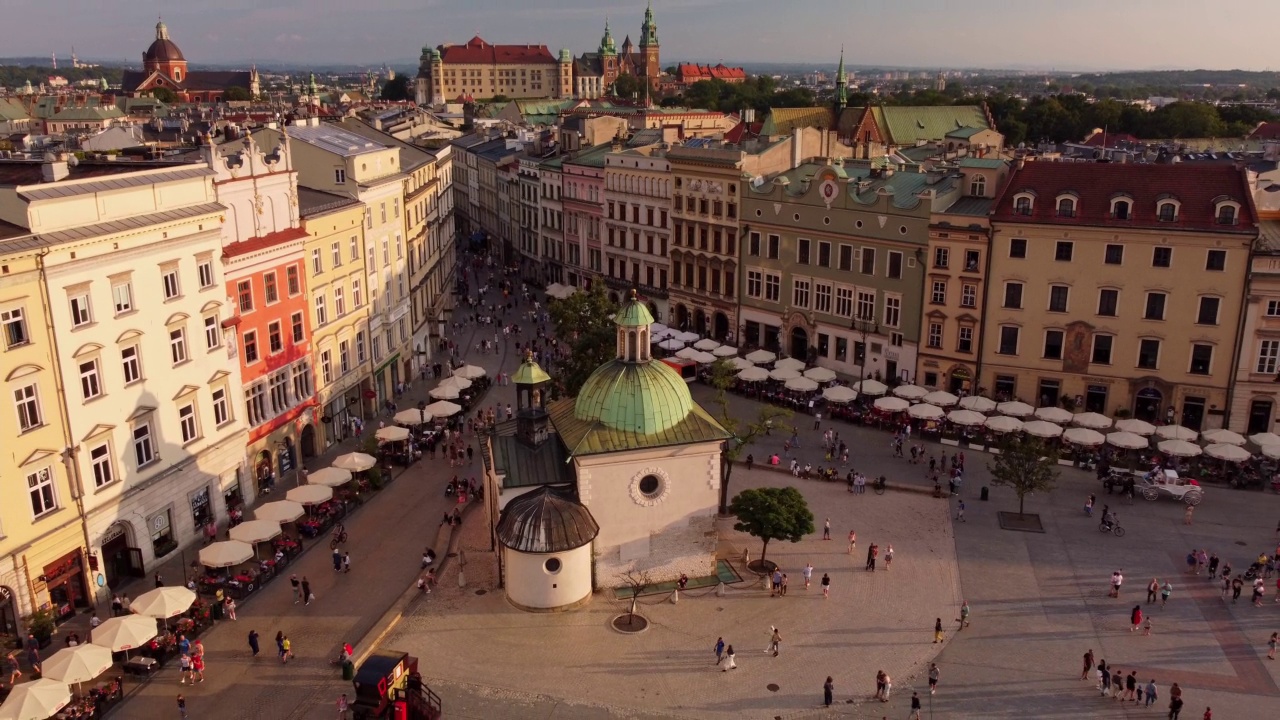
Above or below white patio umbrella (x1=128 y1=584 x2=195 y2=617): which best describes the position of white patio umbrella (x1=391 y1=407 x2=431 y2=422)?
below

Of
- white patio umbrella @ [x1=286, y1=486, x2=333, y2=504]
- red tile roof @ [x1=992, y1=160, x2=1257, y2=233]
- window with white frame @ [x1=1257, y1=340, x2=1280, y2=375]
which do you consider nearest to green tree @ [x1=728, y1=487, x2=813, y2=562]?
white patio umbrella @ [x1=286, y1=486, x2=333, y2=504]

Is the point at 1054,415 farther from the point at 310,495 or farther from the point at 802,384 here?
the point at 310,495

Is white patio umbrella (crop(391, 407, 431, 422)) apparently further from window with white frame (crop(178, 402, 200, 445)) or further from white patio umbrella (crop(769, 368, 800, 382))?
white patio umbrella (crop(769, 368, 800, 382))

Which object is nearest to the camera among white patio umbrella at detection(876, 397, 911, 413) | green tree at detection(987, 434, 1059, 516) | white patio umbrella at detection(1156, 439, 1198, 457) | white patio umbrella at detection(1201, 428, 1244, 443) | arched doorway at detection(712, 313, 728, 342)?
green tree at detection(987, 434, 1059, 516)

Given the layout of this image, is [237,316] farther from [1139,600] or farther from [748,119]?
[748,119]

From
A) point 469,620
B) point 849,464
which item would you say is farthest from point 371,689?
point 849,464
